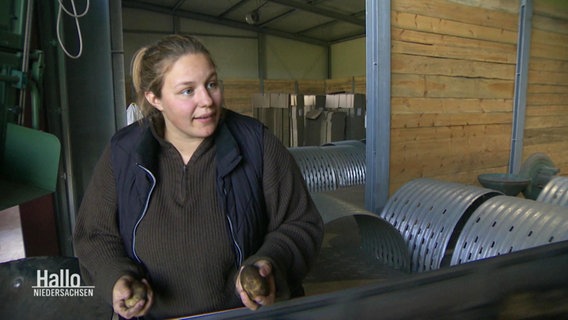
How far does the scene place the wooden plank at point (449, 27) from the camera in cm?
338

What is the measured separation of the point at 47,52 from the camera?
2.67 meters

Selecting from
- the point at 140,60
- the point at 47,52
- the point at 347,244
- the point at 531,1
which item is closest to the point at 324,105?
the point at 531,1

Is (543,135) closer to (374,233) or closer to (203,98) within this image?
(374,233)

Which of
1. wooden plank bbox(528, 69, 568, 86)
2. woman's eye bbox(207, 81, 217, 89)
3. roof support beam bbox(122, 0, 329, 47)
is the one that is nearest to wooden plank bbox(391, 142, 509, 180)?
wooden plank bbox(528, 69, 568, 86)

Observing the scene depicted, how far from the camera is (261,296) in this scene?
1.04 metres

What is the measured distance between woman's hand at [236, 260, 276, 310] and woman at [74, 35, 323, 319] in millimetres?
65

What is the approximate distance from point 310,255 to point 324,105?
9440 millimetres

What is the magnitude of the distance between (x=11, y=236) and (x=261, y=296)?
232cm

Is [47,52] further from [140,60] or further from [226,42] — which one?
[226,42]

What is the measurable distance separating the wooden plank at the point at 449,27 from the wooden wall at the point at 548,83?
53cm

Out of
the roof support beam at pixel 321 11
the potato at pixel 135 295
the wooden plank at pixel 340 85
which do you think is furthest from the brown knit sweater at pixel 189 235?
the wooden plank at pixel 340 85

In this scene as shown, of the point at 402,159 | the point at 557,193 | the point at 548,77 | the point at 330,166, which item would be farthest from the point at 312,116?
the point at 557,193

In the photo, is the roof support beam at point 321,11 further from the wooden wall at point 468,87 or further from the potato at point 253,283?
the potato at point 253,283

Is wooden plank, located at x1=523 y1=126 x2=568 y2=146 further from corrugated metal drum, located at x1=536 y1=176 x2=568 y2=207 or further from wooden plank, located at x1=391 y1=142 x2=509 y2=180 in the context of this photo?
corrugated metal drum, located at x1=536 y1=176 x2=568 y2=207
